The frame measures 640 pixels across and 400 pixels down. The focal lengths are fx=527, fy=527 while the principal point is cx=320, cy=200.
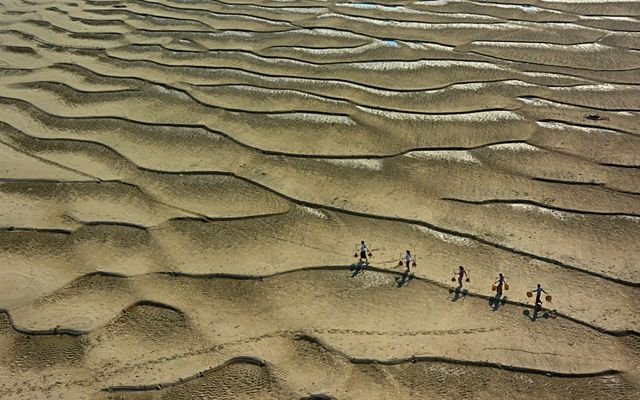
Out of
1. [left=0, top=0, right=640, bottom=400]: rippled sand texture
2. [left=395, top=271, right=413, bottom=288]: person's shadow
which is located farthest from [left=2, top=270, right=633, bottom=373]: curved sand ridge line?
[left=395, top=271, right=413, bottom=288]: person's shadow

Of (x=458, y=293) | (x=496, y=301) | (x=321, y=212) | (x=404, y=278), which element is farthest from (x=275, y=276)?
(x=496, y=301)

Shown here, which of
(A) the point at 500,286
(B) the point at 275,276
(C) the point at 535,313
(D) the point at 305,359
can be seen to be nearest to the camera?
(D) the point at 305,359

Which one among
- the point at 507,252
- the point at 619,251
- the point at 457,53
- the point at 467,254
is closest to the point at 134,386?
the point at 467,254

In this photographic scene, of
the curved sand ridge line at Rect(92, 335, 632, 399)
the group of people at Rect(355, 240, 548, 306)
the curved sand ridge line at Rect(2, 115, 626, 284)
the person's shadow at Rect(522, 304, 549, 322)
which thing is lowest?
the curved sand ridge line at Rect(92, 335, 632, 399)

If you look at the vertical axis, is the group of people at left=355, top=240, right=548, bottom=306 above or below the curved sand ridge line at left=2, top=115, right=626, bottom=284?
below

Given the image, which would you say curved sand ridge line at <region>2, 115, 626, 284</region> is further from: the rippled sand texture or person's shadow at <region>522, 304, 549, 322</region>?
person's shadow at <region>522, 304, 549, 322</region>

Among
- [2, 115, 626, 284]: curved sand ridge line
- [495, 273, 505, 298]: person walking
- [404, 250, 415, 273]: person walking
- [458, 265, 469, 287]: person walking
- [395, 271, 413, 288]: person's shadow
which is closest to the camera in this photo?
[495, 273, 505, 298]: person walking

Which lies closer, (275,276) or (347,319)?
(347,319)

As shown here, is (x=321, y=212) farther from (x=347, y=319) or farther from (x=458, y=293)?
(x=458, y=293)
